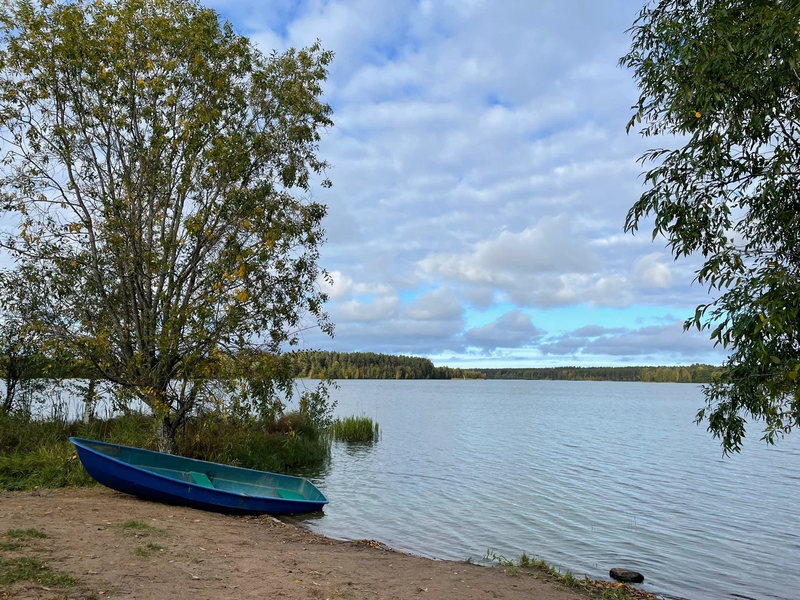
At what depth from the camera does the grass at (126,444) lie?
11617 millimetres

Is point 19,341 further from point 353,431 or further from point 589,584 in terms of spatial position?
point 353,431

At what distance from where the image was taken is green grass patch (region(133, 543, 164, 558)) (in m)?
7.10

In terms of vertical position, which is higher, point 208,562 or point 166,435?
point 166,435

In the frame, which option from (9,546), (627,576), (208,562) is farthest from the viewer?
(627,576)

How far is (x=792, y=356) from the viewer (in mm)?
6422

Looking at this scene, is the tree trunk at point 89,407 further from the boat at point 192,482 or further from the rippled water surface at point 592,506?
the rippled water surface at point 592,506

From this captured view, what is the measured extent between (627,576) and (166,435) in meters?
9.85

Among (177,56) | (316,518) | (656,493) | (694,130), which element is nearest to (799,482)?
(656,493)

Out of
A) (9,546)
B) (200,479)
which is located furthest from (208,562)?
(200,479)

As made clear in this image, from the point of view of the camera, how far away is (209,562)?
7.28 metres

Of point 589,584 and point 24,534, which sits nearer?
point 24,534

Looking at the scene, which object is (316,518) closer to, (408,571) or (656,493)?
(408,571)

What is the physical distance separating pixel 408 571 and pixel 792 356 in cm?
559

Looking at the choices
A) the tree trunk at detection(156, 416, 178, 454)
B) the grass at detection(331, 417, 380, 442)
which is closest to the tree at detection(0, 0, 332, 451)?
the tree trunk at detection(156, 416, 178, 454)
